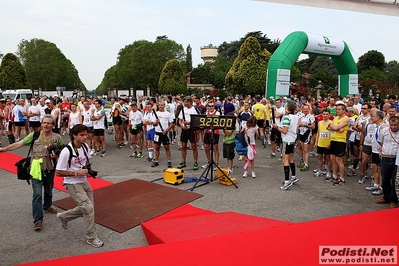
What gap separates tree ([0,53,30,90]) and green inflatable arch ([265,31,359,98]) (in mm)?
49019

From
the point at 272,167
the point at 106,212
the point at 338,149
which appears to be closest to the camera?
the point at 106,212

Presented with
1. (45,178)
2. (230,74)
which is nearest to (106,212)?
(45,178)

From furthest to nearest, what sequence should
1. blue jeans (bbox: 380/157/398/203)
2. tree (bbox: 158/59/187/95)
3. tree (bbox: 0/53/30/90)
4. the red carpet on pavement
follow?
1. tree (bbox: 158/59/187/95)
2. tree (bbox: 0/53/30/90)
3. blue jeans (bbox: 380/157/398/203)
4. the red carpet on pavement

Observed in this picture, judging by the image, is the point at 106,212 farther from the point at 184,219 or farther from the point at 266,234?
the point at 266,234

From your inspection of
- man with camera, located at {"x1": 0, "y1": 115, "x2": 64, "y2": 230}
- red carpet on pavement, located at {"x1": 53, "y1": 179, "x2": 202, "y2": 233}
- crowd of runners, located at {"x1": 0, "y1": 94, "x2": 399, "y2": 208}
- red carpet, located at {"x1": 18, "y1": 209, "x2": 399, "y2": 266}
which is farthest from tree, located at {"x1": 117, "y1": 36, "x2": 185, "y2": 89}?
red carpet, located at {"x1": 18, "y1": 209, "x2": 399, "y2": 266}

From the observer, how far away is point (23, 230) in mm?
4992

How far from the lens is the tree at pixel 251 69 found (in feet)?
114

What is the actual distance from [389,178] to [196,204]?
3828mm

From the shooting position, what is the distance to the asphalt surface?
14.5 feet

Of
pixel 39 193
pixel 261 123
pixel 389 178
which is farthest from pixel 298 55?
pixel 39 193

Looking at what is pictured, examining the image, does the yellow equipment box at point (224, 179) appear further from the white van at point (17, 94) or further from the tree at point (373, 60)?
the tree at point (373, 60)

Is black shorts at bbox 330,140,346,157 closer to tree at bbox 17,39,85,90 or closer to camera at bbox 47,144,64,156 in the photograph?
camera at bbox 47,144,64,156

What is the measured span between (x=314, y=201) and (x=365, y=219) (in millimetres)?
1891

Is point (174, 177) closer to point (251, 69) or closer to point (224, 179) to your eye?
point (224, 179)
